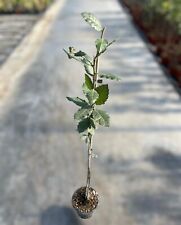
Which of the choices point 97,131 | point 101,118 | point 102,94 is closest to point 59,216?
point 101,118

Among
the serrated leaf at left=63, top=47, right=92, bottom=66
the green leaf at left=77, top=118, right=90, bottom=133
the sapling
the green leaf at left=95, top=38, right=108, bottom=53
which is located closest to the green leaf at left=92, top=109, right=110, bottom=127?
the sapling

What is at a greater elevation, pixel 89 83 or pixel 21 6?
pixel 89 83

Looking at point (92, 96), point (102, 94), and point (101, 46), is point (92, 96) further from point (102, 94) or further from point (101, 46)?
point (101, 46)

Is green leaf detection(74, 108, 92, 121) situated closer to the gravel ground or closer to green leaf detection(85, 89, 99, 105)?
green leaf detection(85, 89, 99, 105)

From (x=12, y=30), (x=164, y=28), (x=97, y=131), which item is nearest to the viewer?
(x=97, y=131)

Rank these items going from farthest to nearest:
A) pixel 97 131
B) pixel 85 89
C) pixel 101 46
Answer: pixel 97 131, pixel 85 89, pixel 101 46

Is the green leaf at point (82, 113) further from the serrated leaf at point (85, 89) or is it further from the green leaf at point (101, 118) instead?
Result: the serrated leaf at point (85, 89)

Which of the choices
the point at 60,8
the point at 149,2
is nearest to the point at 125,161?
the point at 149,2
